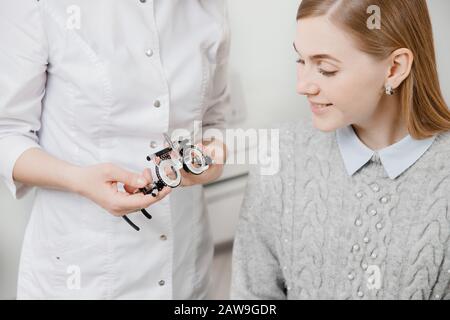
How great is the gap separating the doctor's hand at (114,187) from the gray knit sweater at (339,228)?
251 mm

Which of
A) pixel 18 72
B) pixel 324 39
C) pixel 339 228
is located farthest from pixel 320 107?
pixel 18 72

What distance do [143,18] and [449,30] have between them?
1.87ft

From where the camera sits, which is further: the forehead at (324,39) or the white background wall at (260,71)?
the white background wall at (260,71)

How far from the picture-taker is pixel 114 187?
84 cm

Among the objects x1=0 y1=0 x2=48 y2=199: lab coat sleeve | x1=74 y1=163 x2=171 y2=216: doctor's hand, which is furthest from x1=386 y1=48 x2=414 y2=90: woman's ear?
x1=0 y1=0 x2=48 y2=199: lab coat sleeve

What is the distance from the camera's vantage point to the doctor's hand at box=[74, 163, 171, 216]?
31.9 inches

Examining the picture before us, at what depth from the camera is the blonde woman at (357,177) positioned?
847 mm

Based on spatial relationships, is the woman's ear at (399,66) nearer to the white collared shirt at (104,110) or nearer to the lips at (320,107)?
the lips at (320,107)

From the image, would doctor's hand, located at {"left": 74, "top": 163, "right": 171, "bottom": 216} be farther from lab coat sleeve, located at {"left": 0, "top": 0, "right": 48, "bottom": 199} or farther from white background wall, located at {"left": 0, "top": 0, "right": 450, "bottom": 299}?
white background wall, located at {"left": 0, "top": 0, "right": 450, "bottom": 299}

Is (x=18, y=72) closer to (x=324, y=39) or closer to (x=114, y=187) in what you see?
(x=114, y=187)

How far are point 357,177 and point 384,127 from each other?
0.09m

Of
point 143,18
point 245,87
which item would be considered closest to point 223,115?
point 245,87

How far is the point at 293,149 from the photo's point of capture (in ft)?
3.28

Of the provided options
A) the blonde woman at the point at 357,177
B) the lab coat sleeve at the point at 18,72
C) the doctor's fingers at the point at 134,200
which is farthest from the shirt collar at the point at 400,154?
the lab coat sleeve at the point at 18,72
